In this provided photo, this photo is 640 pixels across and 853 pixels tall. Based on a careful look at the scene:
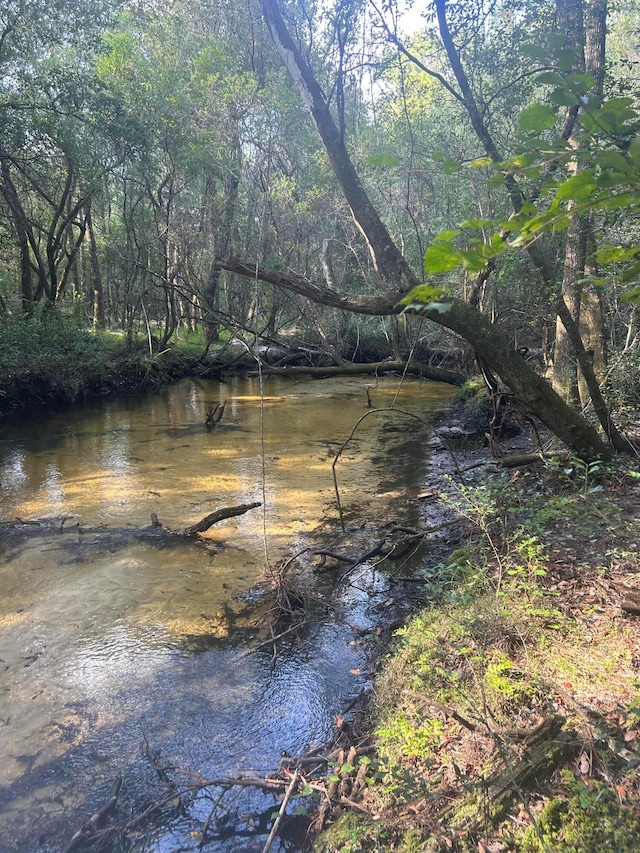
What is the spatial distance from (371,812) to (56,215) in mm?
19099

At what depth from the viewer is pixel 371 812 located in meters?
2.39

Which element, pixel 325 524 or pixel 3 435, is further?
pixel 3 435

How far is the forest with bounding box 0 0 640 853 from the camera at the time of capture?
1969 mm

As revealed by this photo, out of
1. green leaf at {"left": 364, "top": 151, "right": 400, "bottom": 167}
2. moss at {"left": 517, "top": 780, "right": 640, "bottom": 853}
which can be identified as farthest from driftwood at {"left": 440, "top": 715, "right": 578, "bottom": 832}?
green leaf at {"left": 364, "top": 151, "right": 400, "bottom": 167}

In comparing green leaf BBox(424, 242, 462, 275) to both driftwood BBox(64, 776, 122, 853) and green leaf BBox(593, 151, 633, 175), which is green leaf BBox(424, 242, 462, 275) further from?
driftwood BBox(64, 776, 122, 853)

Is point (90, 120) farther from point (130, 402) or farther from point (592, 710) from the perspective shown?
point (592, 710)

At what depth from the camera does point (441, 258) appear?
1.26 m

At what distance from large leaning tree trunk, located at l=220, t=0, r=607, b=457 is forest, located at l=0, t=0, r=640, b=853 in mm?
28

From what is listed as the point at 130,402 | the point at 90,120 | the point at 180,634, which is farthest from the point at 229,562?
the point at 90,120

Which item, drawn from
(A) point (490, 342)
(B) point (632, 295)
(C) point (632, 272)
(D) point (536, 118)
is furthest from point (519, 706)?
(A) point (490, 342)

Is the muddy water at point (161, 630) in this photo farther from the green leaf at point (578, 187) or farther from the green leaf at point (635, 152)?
the green leaf at point (635, 152)

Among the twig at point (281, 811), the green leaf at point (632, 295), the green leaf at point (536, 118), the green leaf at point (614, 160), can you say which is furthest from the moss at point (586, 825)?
the green leaf at point (536, 118)

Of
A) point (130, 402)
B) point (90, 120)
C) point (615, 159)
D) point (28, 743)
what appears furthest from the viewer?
point (130, 402)

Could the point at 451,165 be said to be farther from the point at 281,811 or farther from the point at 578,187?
the point at 281,811
